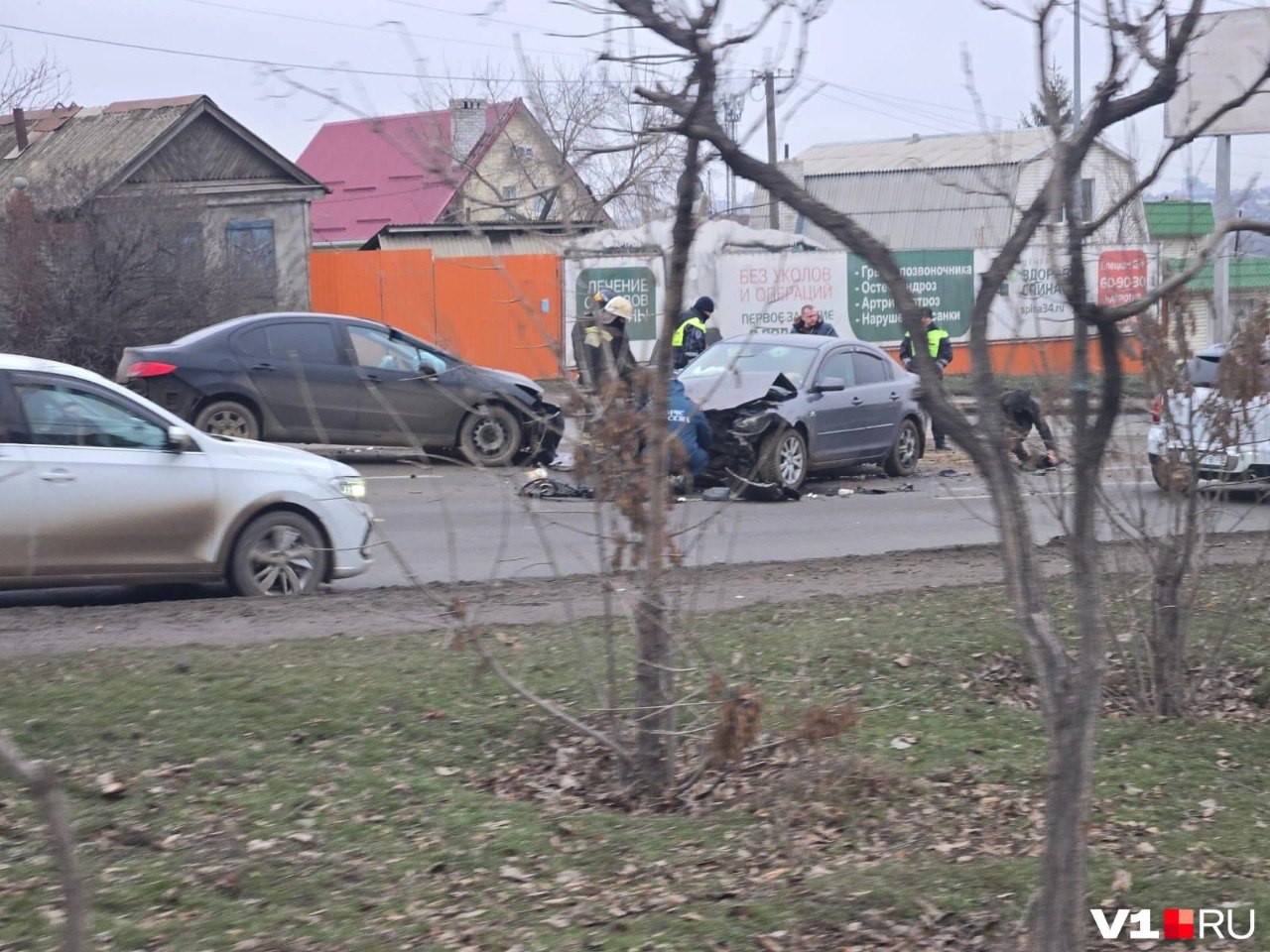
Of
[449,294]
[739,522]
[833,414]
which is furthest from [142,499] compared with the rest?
[449,294]

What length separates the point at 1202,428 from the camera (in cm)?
690

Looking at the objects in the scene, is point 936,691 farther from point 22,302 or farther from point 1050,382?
point 22,302

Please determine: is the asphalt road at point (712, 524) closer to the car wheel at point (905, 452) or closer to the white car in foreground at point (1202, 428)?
the car wheel at point (905, 452)

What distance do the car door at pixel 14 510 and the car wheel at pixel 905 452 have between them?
1092 centimetres

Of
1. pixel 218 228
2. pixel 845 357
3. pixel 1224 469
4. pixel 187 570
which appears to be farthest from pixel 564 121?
pixel 218 228

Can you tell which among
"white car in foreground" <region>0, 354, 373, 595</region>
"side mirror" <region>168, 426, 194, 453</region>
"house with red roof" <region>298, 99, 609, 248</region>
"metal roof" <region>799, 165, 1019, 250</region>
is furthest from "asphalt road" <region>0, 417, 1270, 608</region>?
"metal roof" <region>799, 165, 1019, 250</region>

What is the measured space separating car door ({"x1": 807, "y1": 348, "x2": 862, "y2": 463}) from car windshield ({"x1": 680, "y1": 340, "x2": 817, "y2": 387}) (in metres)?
0.20

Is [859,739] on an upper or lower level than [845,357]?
lower

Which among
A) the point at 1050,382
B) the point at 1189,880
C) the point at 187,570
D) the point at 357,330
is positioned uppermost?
the point at 357,330

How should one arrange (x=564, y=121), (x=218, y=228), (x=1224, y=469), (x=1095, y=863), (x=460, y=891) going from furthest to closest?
(x=218, y=228) → (x=564, y=121) → (x=1224, y=469) → (x=1095, y=863) → (x=460, y=891)

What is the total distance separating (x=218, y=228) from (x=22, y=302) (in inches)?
268

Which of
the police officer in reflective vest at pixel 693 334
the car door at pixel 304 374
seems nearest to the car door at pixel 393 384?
the car door at pixel 304 374

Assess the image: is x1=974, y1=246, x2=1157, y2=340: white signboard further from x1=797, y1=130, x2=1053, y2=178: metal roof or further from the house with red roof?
x1=797, y1=130, x2=1053, y2=178: metal roof

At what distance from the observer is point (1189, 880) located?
4.91 meters
